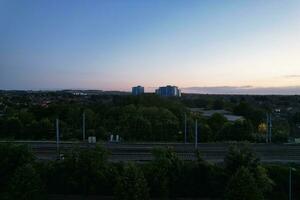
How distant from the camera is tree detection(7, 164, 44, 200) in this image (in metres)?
16.6

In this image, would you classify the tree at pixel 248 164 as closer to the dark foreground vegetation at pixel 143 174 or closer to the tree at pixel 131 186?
the dark foreground vegetation at pixel 143 174

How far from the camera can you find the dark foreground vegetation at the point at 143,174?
57.1 feet

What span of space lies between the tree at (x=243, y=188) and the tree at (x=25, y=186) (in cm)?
727

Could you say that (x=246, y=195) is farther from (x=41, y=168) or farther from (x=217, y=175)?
(x=41, y=168)

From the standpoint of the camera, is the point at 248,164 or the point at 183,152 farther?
the point at 183,152

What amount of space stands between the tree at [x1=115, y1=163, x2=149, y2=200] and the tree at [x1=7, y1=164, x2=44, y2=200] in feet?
10.1

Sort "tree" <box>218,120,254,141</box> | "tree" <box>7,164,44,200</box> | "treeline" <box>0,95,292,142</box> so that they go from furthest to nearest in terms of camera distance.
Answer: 1. "treeline" <box>0,95,292,142</box>
2. "tree" <box>218,120,254,141</box>
3. "tree" <box>7,164,44,200</box>

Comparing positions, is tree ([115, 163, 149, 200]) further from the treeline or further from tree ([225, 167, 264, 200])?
the treeline

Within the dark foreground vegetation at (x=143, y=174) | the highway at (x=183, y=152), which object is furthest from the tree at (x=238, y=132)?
the dark foreground vegetation at (x=143, y=174)

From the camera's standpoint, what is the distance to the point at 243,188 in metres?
16.0

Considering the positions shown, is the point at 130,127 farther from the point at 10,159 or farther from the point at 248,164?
the point at 248,164

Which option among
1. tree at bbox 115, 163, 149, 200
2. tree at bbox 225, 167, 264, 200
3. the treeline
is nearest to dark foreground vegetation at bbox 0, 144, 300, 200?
tree at bbox 115, 163, 149, 200

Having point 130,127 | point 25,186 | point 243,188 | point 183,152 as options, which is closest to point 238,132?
point 130,127

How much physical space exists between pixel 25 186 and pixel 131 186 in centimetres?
401
